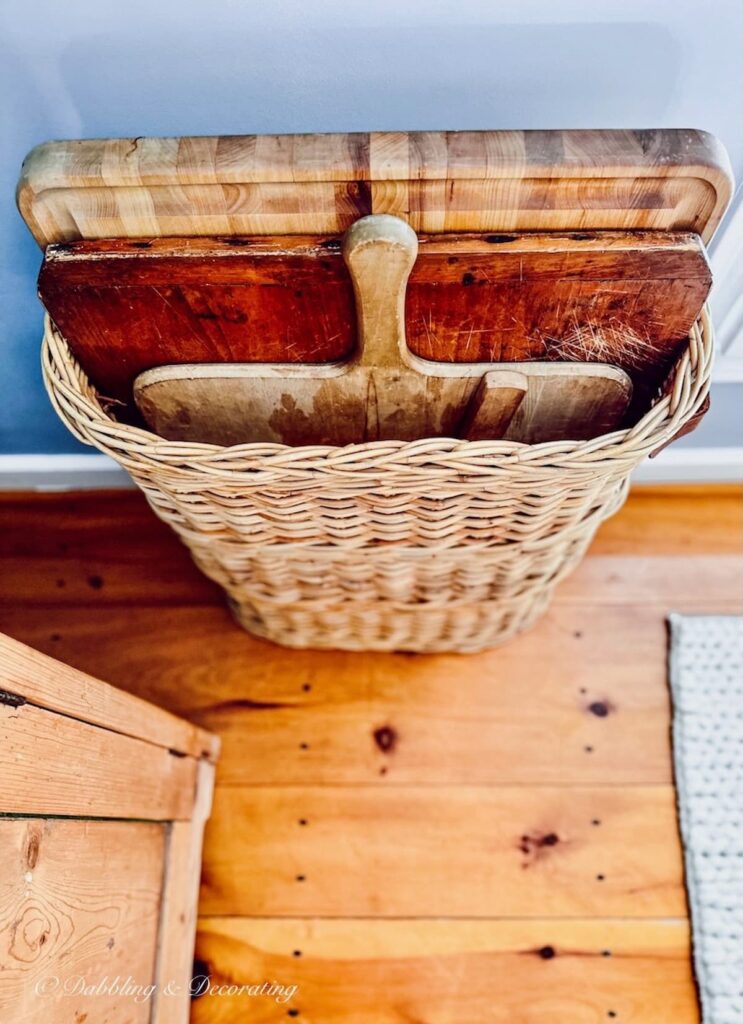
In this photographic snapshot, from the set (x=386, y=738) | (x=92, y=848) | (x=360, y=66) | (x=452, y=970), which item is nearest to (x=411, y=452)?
(x=360, y=66)

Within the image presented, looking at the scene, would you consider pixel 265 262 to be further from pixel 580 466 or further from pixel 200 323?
pixel 580 466

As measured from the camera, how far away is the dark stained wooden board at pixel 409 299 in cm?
54

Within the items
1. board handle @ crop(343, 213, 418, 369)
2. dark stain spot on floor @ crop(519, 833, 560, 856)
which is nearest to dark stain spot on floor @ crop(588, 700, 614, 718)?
dark stain spot on floor @ crop(519, 833, 560, 856)

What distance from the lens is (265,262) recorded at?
54 centimetres

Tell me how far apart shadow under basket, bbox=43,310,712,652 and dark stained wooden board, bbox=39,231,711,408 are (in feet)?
0.15

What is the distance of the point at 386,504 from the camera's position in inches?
23.8

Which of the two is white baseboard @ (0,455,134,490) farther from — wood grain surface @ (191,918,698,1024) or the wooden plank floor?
wood grain surface @ (191,918,698,1024)

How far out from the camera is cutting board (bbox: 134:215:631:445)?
58 centimetres

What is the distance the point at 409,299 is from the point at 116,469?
0.59 m

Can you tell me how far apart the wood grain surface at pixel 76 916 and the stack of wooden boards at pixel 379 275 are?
33 centimetres

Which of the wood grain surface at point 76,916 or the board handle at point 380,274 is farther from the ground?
the board handle at point 380,274

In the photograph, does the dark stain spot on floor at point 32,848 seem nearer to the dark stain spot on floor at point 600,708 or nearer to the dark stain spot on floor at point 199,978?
the dark stain spot on floor at point 199,978

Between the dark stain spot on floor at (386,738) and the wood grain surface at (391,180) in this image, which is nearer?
the wood grain surface at (391,180)

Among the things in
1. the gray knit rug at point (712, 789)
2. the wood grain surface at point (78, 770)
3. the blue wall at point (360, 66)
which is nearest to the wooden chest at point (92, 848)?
the wood grain surface at point (78, 770)
